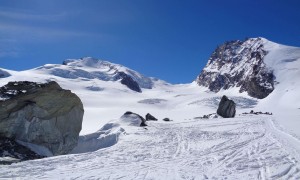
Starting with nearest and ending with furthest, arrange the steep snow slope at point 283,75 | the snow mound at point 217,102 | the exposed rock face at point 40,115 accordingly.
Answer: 1. the exposed rock face at point 40,115
2. the steep snow slope at point 283,75
3. the snow mound at point 217,102

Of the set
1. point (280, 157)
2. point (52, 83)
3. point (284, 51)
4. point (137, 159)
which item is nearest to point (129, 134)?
point (52, 83)

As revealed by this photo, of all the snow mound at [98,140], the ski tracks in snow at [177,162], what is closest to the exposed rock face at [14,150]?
the ski tracks in snow at [177,162]

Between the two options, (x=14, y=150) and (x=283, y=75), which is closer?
(x=14, y=150)

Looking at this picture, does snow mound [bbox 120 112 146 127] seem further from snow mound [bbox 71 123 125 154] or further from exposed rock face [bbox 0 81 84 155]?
exposed rock face [bbox 0 81 84 155]

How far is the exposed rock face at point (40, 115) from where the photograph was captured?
74.9 ft

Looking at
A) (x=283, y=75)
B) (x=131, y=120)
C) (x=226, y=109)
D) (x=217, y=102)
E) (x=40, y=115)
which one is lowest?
(x=40, y=115)

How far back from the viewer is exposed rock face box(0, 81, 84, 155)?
899 inches

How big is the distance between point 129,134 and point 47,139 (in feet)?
18.3

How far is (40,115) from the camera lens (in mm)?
24375

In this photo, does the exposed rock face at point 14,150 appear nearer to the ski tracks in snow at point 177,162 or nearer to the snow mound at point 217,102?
the ski tracks in snow at point 177,162

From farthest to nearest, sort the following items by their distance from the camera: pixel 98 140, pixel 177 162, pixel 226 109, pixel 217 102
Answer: pixel 217 102 < pixel 226 109 < pixel 98 140 < pixel 177 162

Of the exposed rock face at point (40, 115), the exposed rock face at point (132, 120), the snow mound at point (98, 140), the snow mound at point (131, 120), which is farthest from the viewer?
the exposed rock face at point (132, 120)

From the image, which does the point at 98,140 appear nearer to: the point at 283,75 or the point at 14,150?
the point at 14,150

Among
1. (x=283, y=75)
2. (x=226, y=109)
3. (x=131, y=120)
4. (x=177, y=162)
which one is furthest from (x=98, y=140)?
(x=283, y=75)
